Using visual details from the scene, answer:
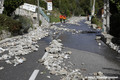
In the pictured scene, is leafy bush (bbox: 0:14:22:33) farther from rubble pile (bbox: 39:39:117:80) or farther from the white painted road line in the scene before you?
the white painted road line

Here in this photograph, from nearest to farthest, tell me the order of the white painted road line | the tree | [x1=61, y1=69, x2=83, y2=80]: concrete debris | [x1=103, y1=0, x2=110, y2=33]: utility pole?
[x1=61, y1=69, x2=83, y2=80]: concrete debris → the white painted road line → [x1=103, y1=0, x2=110, y2=33]: utility pole → the tree

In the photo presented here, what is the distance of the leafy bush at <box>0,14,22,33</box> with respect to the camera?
14789 millimetres

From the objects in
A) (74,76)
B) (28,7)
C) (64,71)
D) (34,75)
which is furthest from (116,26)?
(28,7)

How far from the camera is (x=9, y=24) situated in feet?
50.5

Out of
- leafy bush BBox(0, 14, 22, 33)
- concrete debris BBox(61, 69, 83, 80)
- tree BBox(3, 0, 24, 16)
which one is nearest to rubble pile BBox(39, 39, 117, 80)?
concrete debris BBox(61, 69, 83, 80)

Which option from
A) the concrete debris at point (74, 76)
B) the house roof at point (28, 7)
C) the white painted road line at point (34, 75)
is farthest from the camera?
the house roof at point (28, 7)

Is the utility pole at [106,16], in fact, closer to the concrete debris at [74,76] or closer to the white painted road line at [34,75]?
the concrete debris at [74,76]

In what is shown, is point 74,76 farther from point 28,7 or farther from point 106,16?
point 28,7

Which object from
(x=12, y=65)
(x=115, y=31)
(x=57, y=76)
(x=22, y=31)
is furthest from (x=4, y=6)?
(x=57, y=76)

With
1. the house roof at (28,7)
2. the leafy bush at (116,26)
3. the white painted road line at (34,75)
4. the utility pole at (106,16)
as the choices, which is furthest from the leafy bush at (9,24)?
the house roof at (28,7)

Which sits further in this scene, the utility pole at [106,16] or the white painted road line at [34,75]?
the utility pole at [106,16]

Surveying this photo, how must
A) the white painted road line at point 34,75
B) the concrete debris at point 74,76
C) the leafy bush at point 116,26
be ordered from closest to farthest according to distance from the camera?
the concrete debris at point 74,76, the white painted road line at point 34,75, the leafy bush at point 116,26

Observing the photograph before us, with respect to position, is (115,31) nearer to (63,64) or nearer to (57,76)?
(63,64)

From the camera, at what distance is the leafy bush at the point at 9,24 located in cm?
1479
